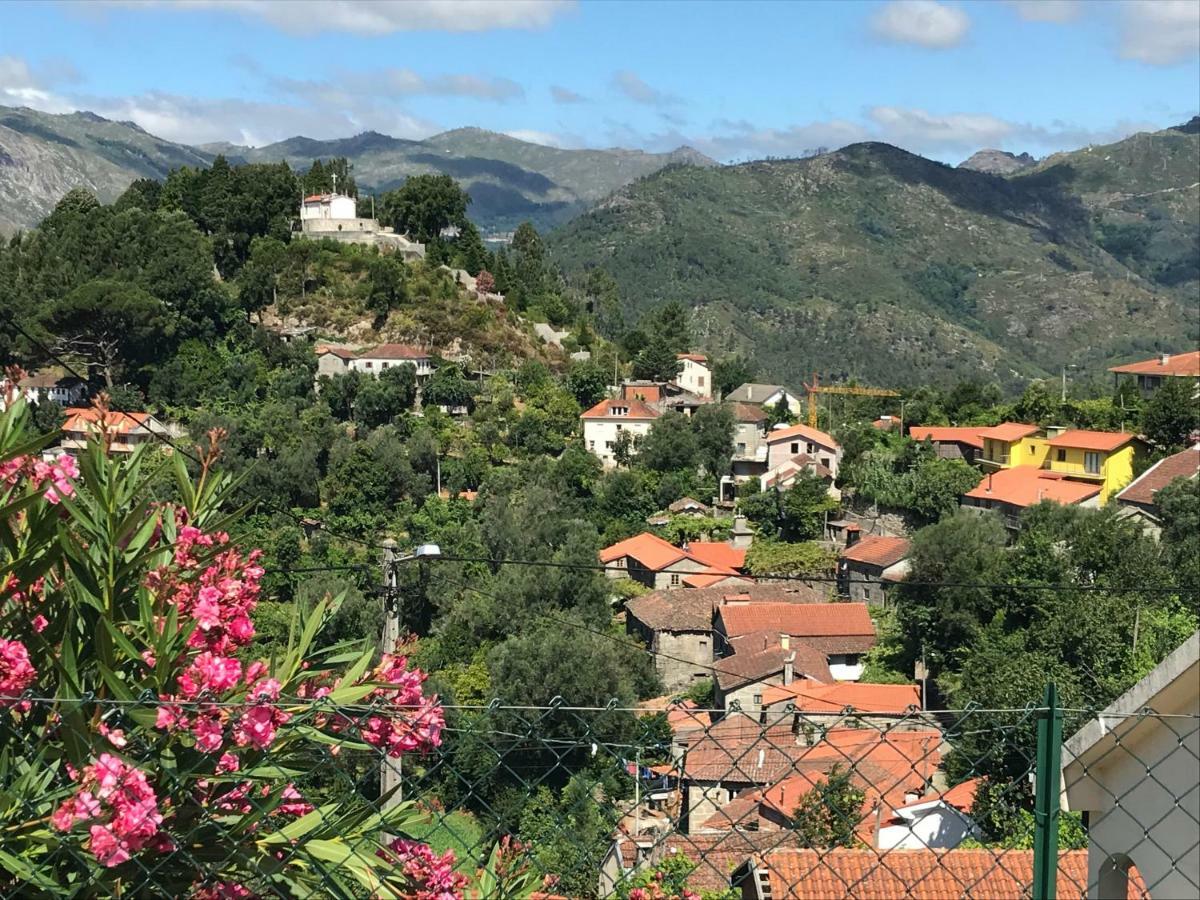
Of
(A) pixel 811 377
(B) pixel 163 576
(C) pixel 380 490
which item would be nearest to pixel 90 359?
(C) pixel 380 490

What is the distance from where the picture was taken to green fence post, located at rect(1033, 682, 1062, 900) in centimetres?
234

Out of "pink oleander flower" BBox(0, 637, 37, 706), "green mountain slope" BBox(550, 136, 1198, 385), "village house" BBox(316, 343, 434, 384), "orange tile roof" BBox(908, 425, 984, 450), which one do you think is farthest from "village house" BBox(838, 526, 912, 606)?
"green mountain slope" BBox(550, 136, 1198, 385)

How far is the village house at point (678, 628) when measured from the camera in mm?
24688

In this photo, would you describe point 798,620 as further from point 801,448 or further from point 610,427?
point 610,427

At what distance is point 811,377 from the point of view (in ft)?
265

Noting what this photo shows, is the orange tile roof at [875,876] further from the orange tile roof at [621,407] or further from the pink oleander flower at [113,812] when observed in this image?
the orange tile roof at [621,407]

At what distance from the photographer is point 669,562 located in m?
28.3

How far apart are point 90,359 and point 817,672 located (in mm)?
23431

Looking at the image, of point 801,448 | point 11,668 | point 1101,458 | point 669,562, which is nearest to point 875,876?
point 11,668

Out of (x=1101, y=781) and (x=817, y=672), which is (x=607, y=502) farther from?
(x=1101, y=781)

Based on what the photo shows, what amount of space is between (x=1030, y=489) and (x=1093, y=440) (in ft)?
8.12

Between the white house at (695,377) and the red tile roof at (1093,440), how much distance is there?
14.0 meters

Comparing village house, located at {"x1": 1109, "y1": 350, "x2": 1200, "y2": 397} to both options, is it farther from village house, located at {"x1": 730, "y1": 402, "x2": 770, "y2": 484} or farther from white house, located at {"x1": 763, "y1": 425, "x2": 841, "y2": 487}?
village house, located at {"x1": 730, "y1": 402, "x2": 770, "y2": 484}

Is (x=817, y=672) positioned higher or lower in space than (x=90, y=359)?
lower
